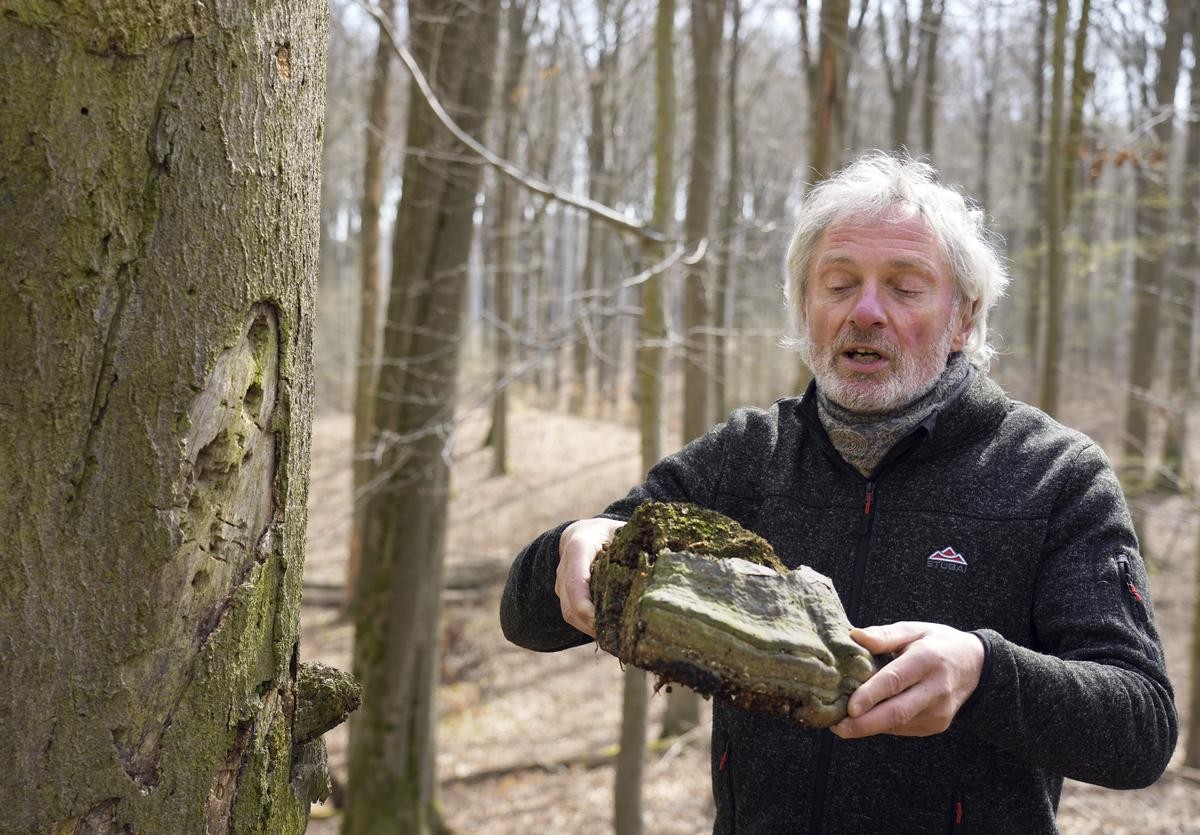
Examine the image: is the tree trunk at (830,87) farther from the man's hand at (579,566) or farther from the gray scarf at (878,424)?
the man's hand at (579,566)

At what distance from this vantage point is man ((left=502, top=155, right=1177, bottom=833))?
1647 millimetres

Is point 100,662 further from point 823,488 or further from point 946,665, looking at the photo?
point 823,488

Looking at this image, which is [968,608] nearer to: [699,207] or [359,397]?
[699,207]

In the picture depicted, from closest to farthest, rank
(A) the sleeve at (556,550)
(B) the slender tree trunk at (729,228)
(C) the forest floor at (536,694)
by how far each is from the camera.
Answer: (A) the sleeve at (556,550), (C) the forest floor at (536,694), (B) the slender tree trunk at (729,228)

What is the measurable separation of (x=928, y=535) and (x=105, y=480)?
151 cm

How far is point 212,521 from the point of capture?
138 centimetres

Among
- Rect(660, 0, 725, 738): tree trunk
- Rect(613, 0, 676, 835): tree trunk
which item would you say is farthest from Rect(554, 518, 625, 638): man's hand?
Rect(660, 0, 725, 738): tree trunk

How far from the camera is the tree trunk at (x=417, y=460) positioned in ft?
20.1

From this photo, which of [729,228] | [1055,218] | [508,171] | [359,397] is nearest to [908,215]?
[508,171]

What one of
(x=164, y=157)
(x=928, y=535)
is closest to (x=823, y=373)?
(x=928, y=535)

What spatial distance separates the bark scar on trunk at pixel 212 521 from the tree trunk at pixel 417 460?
4.57 m

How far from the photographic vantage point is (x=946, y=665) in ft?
5.00

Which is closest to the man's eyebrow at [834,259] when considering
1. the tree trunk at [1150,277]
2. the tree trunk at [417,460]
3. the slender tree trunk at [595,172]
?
the slender tree trunk at [595,172]

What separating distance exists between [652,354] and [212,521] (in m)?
4.60
